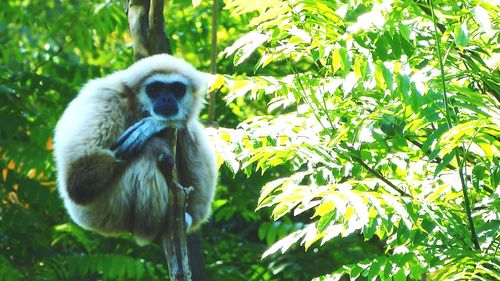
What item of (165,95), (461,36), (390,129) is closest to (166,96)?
(165,95)

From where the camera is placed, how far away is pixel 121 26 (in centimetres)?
796

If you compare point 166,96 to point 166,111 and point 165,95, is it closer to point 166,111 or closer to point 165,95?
point 165,95

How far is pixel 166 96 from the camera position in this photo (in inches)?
189

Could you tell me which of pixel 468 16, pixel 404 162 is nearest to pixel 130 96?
pixel 404 162

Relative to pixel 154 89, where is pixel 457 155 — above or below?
below

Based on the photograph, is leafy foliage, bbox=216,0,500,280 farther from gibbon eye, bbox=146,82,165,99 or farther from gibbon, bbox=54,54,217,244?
gibbon eye, bbox=146,82,165,99

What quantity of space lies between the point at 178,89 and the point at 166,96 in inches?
7.7

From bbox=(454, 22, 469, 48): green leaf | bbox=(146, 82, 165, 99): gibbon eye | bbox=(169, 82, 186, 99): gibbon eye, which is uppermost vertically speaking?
bbox=(454, 22, 469, 48): green leaf

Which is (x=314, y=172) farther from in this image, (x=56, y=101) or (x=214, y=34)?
(x=56, y=101)

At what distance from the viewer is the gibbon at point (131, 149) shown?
4488 millimetres

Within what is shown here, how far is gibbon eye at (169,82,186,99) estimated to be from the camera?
493 cm

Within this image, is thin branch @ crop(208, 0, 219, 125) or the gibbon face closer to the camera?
the gibbon face

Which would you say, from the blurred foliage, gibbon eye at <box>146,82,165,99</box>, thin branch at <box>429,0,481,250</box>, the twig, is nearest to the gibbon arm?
the blurred foliage

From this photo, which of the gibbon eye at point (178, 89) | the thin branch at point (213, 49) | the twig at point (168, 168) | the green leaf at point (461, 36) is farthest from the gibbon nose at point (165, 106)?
the green leaf at point (461, 36)
